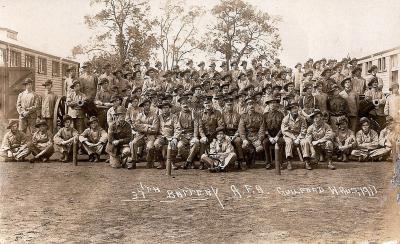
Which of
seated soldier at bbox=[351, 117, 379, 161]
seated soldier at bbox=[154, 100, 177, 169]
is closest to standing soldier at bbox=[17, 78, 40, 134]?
seated soldier at bbox=[154, 100, 177, 169]

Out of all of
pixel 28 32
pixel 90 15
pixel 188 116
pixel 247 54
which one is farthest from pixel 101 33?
pixel 247 54

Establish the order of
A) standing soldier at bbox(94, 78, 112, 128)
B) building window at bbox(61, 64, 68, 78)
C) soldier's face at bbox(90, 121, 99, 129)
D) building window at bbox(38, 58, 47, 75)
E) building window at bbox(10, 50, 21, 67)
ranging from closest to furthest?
soldier's face at bbox(90, 121, 99, 129) → standing soldier at bbox(94, 78, 112, 128) → building window at bbox(61, 64, 68, 78) → building window at bbox(10, 50, 21, 67) → building window at bbox(38, 58, 47, 75)

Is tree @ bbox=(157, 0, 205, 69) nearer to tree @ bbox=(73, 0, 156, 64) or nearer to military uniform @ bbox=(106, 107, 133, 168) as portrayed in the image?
tree @ bbox=(73, 0, 156, 64)

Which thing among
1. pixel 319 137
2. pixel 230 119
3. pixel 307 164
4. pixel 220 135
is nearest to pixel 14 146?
pixel 220 135

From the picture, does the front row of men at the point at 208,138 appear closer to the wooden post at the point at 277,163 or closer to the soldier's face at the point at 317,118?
the soldier's face at the point at 317,118

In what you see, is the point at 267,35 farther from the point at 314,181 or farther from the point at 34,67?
the point at 34,67

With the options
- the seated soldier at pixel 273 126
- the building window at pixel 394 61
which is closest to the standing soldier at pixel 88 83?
the seated soldier at pixel 273 126

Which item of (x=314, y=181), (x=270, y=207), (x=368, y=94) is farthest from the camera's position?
(x=368, y=94)

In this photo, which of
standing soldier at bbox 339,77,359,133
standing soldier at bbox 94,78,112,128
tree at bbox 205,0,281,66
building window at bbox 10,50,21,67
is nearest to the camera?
tree at bbox 205,0,281,66
